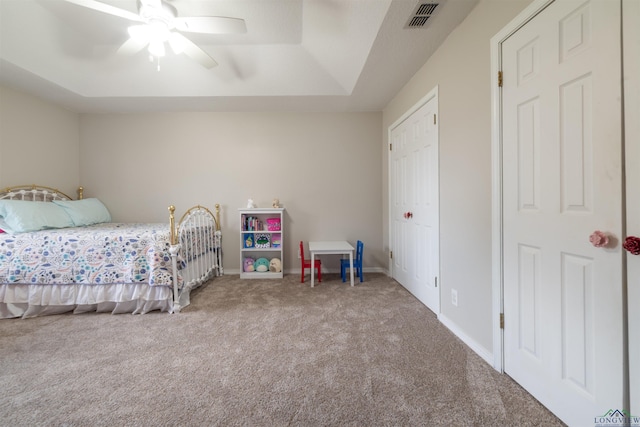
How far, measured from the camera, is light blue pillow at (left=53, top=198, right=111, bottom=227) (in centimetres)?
296

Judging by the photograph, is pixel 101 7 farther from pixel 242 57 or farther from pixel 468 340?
pixel 468 340

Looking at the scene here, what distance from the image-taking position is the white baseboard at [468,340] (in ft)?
5.02

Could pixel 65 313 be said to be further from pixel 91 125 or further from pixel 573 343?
pixel 573 343

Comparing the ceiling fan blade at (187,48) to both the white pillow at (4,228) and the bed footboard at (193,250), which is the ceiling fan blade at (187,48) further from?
the white pillow at (4,228)

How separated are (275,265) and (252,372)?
6.47ft

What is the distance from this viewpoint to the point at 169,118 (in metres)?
3.54

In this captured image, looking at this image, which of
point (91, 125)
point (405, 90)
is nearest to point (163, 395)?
point (405, 90)

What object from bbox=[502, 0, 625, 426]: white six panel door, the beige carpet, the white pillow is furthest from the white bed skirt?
bbox=[502, 0, 625, 426]: white six panel door

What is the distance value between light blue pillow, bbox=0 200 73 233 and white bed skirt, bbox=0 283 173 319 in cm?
57

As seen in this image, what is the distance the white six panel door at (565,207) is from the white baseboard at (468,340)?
0.48ft

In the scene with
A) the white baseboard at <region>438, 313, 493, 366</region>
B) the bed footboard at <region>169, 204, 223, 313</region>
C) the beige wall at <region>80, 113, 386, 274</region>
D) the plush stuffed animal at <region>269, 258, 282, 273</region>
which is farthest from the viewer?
the beige wall at <region>80, 113, 386, 274</region>

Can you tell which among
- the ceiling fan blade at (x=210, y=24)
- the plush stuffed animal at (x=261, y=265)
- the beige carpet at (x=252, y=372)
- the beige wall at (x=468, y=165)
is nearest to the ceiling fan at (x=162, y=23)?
the ceiling fan blade at (x=210, y=24)

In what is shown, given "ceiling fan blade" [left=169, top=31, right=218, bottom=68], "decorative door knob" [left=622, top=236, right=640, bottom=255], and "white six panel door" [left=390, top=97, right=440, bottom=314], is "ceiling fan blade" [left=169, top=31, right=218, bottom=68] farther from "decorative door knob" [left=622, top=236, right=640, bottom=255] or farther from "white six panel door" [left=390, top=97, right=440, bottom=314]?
"decorative door knob" [left=622, top=236, right=640, bottom=255]

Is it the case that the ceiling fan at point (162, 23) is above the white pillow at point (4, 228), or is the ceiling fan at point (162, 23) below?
above
